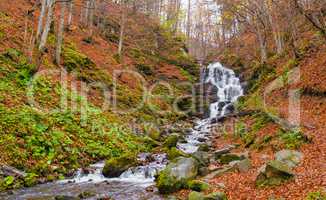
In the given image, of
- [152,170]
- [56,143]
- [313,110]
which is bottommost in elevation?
[152,170]

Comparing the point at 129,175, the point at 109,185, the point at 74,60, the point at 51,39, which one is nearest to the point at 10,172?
the point at 109,185

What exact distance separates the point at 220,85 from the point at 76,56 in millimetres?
18641

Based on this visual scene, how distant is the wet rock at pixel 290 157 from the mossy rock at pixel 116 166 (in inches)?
227

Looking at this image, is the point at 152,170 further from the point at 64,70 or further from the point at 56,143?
the point at 64,70

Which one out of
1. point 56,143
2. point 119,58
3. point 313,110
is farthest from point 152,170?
point 119,58

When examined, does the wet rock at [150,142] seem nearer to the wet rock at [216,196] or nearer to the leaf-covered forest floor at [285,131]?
the leaf-covered forest floor at [285,131]

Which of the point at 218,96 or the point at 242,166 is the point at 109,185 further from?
the point at 218,96

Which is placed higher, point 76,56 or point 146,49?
point 146,49

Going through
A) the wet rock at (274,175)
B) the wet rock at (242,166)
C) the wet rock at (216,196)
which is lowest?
the wet rock at (216,196)

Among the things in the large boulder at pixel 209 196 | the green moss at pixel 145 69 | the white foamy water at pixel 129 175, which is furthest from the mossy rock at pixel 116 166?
the green moss at pixel 145 69

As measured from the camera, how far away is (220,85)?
38469 mm

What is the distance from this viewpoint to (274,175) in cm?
982

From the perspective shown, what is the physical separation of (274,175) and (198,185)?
2.20 meters

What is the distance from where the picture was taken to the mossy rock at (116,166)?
13.2m
